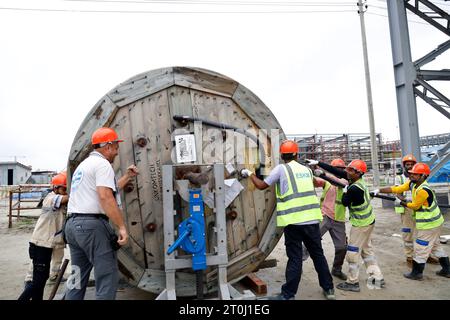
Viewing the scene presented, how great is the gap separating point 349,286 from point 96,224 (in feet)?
10.3

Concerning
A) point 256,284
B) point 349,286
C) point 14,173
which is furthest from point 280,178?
point 14,173

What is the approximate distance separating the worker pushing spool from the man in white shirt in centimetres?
34

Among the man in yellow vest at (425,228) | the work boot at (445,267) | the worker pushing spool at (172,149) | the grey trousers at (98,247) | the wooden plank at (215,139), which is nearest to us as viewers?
the grey trousers at (98,247)

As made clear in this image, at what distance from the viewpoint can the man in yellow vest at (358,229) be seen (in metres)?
3.86

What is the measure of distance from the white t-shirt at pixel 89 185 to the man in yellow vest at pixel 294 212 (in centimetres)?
130

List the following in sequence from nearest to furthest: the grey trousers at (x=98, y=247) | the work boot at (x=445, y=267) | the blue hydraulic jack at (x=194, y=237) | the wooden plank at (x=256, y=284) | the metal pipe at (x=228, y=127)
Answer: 1. the grey trousers at (x=98, y=247)
2. the blue hydraulic jack at (x=194, y=237)
3. the metal pipe at (x=228, y=127)
4. the wooden plank at (x=256, y=284)
5. the work boot at (x=445, y=267)

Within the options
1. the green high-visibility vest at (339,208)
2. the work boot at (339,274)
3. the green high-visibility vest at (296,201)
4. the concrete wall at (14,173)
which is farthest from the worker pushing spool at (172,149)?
the concrete wall at (14,173)

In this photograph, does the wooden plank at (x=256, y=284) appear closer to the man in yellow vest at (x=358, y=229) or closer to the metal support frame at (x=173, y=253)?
the metal support frame at (x=173, y=253)

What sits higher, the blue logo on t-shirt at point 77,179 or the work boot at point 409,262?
the blue logo on t-shirt at point 77,179

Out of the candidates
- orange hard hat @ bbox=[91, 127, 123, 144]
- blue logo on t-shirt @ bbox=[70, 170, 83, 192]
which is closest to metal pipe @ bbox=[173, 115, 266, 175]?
orange hard hat @ bbox=[91, 127, 123, 144]

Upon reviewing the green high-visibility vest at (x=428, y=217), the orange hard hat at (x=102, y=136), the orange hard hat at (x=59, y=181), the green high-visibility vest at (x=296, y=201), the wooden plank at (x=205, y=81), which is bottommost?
the green high-visibility vest at (x=428, y=217)

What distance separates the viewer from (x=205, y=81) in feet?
10.5

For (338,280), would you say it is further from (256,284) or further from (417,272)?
(256,284)

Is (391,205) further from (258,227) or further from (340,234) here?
(258,227)
